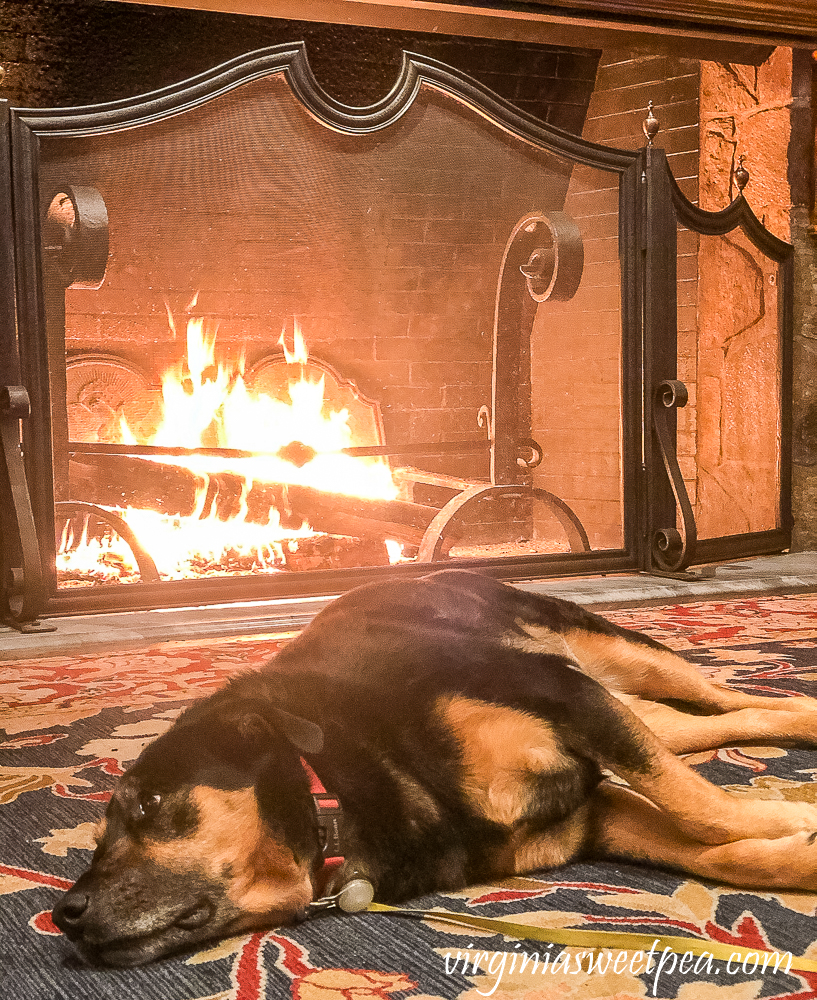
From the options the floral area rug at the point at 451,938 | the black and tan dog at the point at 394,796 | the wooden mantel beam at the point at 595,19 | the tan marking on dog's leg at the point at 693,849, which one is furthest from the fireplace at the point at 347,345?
the tan marking on dog's leg at the point at 693,849

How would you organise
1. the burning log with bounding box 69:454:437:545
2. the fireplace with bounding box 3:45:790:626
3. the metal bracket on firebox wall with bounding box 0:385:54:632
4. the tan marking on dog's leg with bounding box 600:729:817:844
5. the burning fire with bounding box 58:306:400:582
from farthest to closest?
the burning fire with bounding box 58:306:400:582 → the burning log with bounding box 69:454:437:545 → the fireplace with bounding box 3:45:790:626 → the metal bracket on firebox wall with bounding box 0:385:54:632 → the tan marking on dog's leg with bounding box 600:729:817:844

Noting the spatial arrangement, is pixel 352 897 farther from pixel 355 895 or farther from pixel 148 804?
pixel 148 804

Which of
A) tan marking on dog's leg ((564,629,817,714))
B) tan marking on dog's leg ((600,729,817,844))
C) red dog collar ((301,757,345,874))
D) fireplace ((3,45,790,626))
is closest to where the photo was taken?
red dog collar ((301,757,345,874))

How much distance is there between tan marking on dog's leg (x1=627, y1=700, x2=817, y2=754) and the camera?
5.58ft

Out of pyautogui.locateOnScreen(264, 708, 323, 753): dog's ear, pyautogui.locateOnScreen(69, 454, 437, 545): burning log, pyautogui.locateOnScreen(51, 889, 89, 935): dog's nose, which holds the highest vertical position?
pyautogui.locateOnScreen(69, 454, 437, 545): burning log

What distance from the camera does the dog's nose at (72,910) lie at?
1005 millimetres

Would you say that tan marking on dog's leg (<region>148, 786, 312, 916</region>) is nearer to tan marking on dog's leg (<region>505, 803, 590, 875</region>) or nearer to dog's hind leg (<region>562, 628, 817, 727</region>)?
tan marking on dog's leg (<region>505, 803, 590, 875</region>)

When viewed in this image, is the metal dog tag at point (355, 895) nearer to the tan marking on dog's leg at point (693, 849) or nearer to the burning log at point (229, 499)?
the tan marking on dog's leg at point (693, 849)

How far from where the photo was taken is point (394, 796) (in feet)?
3.79

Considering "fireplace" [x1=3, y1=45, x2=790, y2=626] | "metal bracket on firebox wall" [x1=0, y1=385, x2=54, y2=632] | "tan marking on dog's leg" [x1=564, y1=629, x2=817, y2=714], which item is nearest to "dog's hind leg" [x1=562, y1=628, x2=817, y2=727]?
"tan marking on dog's leg" [x1=564, y1=629, x2=817, y2=714]

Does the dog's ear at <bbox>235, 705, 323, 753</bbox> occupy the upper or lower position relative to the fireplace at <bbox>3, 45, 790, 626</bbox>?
lower

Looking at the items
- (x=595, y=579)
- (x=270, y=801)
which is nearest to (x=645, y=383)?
(x=595, y=579)

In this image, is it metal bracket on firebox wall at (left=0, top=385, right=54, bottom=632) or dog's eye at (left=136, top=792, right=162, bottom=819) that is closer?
dog's eye at (left=136, top=792, right=162, bottom=819)

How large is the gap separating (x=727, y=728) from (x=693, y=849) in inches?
19.5
